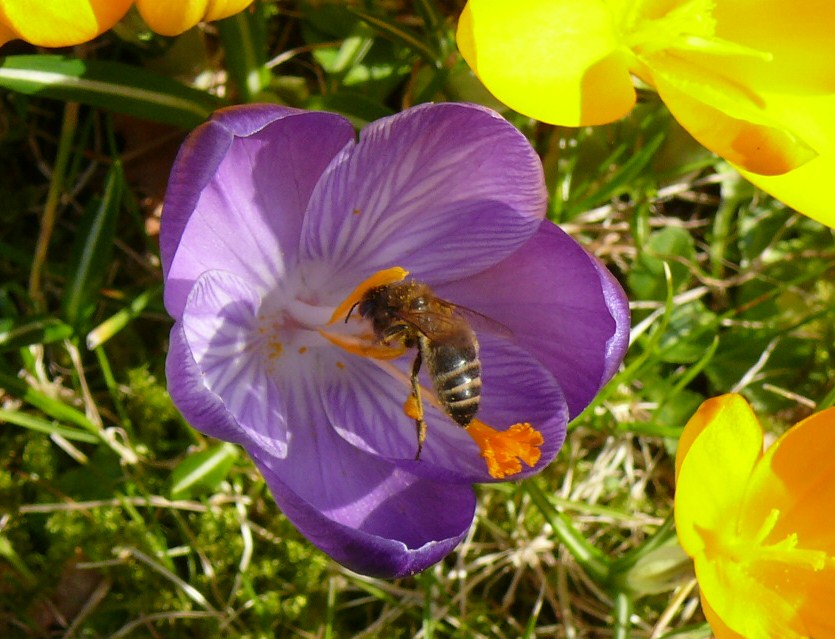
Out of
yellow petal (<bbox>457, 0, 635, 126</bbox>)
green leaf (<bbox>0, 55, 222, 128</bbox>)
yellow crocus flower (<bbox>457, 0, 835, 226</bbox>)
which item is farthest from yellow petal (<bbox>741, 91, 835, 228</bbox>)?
green leaf (<bbox>0, 55, 222, 128</bbox>)

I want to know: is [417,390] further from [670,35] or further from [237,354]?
[670,35]

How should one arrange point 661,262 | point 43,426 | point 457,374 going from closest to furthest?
point 457,374, point 43,426, point 661,262

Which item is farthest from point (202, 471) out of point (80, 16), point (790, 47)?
point (790, 47)

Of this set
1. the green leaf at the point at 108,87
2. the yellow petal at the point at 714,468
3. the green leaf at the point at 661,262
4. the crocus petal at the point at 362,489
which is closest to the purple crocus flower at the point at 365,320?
the crocus petal at the point at 362,489

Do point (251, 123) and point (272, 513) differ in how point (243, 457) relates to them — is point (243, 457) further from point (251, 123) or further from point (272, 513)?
point (251, 123)

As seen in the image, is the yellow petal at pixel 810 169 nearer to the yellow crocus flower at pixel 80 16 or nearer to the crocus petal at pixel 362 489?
the crocus petal at pixel 362 489

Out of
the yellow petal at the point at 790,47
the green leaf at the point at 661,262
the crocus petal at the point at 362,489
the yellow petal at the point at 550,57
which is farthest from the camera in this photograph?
the green leaf at the point at 661,262
